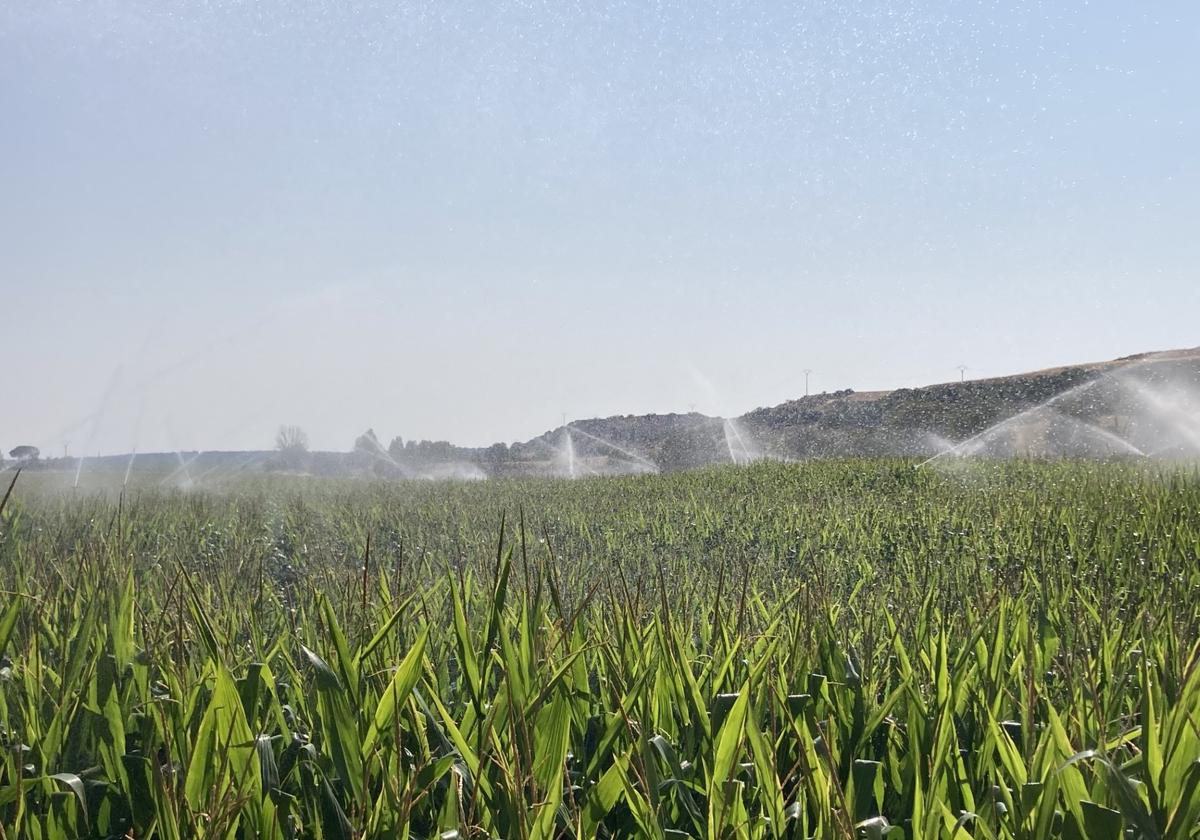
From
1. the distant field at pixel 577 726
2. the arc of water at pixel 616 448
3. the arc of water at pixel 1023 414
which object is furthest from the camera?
the arc of water at pixel 616 448

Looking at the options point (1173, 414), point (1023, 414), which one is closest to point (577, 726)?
point (1173, 414)

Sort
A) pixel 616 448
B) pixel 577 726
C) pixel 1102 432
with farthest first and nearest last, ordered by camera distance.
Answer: pixel 616 448 → pixel 1102 432 → pixel 577 726

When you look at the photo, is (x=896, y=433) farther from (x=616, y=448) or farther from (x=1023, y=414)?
(x=616, y=448)

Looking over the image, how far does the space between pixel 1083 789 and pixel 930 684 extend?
2.88ft

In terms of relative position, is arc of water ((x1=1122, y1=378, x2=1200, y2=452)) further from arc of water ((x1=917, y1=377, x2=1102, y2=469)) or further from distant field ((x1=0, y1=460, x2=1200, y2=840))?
distant field ((x1=0, y1=460, x2=1200, y2=840))

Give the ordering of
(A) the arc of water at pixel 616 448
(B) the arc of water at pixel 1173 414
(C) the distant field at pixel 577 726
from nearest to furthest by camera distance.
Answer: (C) the distant field at pixel 577 726 → (B) the arc of water at pixel 1173 414 → (A) the arc of water at pixel 616 448

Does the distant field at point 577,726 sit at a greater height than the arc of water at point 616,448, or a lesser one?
lesser

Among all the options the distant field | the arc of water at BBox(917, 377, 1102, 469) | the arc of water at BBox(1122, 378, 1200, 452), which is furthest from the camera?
the arc of water at BBox(917, 377, 1102, 469)

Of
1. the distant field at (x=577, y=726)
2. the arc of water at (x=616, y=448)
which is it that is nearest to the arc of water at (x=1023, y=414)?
the arc of water at (x=616, y=448)

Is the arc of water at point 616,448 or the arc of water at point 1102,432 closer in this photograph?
the arc of water at point 1102,432

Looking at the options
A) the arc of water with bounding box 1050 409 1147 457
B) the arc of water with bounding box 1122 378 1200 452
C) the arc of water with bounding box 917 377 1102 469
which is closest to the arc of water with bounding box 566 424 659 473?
the arc of water with bounding box 917 377 1102 469

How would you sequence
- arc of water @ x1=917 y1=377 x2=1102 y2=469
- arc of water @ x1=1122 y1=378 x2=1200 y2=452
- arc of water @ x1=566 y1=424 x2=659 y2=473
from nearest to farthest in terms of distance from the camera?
arc of water @ x1=1122 y1=378 x2=1200 y2=452 → arc of water @ x1=917 y1=377 x2=1102 y2=469 → arc of water @ x1=566 y1=424 x2=659 y2=473

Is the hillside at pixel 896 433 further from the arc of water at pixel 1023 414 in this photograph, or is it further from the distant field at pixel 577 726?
the distant field at pixel 577 726

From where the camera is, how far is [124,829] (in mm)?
1859
